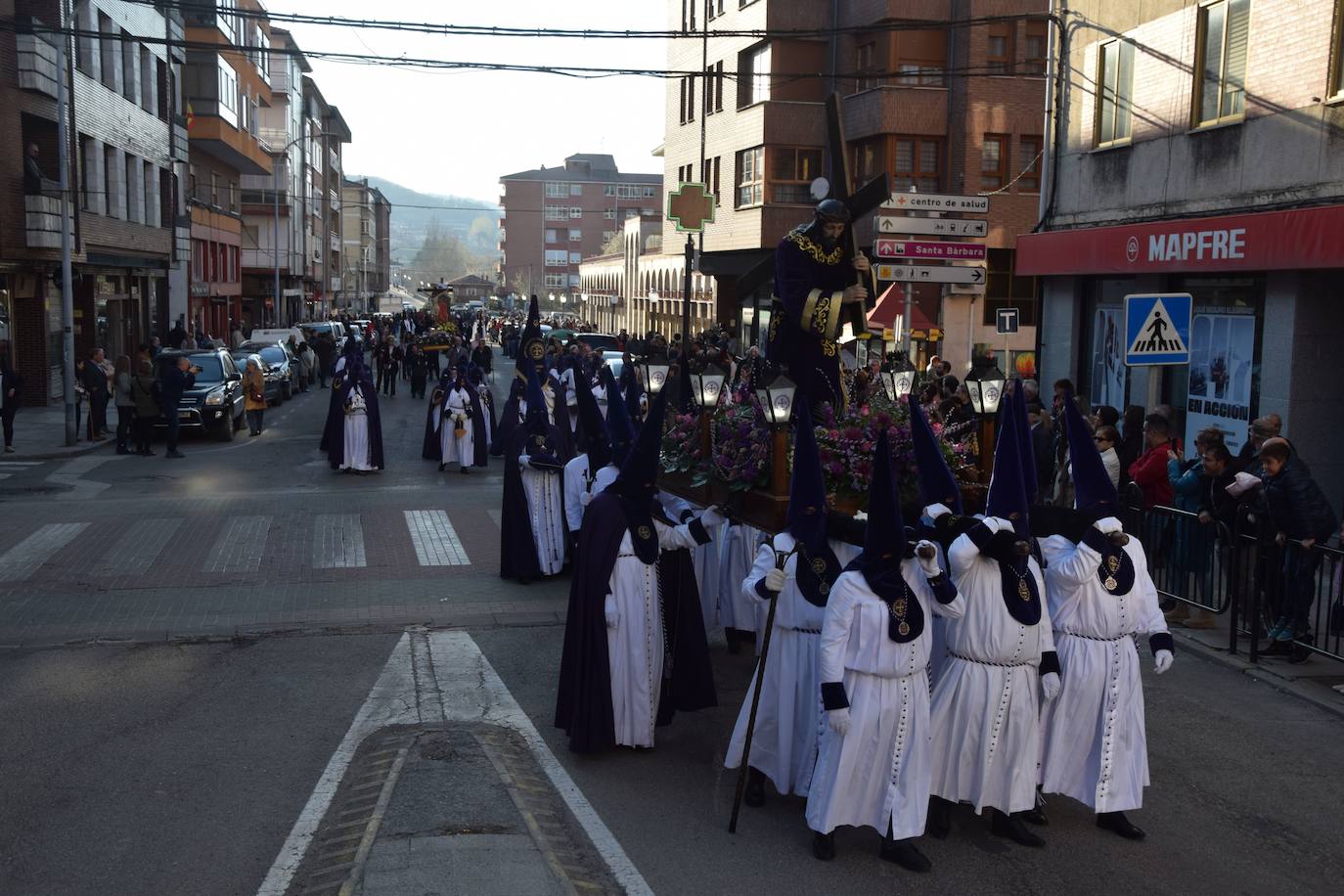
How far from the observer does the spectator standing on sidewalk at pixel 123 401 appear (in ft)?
73.5

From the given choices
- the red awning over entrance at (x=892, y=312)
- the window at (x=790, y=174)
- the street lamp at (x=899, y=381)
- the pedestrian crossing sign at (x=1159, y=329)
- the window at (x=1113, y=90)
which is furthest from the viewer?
the window at (x=790, y=174)

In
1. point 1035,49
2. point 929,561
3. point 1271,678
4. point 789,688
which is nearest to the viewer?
point 929,561

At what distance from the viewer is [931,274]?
17703 mm

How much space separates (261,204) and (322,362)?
84.1ft

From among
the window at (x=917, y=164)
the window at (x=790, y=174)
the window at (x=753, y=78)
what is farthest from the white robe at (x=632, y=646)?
the window at (x=753, y=78)

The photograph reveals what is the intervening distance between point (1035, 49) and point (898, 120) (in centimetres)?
404

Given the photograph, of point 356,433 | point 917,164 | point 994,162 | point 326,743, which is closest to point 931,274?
point 356,433

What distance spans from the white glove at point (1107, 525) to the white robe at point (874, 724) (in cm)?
97

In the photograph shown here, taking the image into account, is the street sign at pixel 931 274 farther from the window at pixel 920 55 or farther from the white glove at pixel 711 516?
the window at pixel 920 55

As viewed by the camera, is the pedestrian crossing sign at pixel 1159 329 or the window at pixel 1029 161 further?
the window at pixel 1029 161

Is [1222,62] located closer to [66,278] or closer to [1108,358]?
[1108,358]

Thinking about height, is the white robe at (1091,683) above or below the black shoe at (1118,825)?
above

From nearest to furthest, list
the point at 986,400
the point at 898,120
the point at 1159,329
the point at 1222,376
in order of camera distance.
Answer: the point at 986,400 → the point at 1159,329 → the point at 1222,376 → the point at 898,120

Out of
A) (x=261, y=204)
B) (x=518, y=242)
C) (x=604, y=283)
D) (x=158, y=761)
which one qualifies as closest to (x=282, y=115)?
(x=261, y=204)
